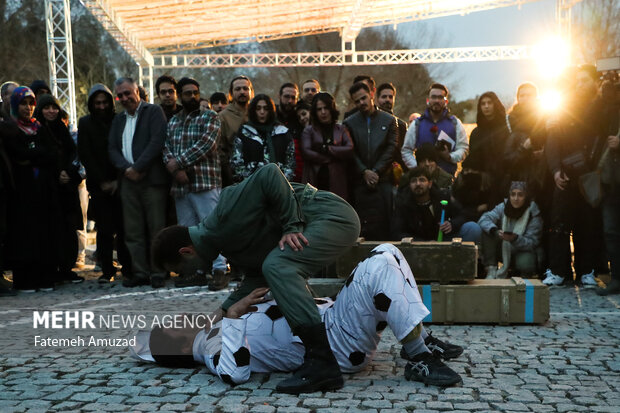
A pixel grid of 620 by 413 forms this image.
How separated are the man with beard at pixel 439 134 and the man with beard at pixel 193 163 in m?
2.16

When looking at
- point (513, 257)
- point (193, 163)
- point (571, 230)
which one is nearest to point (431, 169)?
point (513, 257)

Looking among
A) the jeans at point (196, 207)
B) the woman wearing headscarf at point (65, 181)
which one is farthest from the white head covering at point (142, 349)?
the woman wearing headscarf at point (65, 181)

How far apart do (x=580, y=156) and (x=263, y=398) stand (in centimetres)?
478

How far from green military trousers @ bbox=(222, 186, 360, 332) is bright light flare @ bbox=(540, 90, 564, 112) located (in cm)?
416

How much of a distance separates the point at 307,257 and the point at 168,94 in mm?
4975

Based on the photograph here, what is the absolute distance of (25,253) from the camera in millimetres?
7637

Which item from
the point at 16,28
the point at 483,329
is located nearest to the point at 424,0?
the point at 16,28

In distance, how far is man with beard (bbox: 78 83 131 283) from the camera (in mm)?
7996

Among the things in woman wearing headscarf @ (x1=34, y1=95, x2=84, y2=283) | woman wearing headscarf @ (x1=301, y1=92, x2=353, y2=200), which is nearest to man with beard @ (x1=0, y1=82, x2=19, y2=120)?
woman wearing headscarf @ (x1=34, y1=95, x2=84, y2=283)

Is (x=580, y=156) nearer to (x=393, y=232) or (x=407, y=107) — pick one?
(x=393, y=232)

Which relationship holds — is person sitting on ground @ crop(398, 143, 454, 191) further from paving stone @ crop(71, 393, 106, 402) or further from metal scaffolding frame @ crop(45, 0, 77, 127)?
metal scaffolding frame @ crop(45, 0, 77, 127)

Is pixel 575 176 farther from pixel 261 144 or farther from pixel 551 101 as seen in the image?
pixel 261 144

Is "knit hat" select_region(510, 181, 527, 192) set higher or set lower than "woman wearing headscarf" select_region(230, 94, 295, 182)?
lower

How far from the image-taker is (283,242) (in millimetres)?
3910
